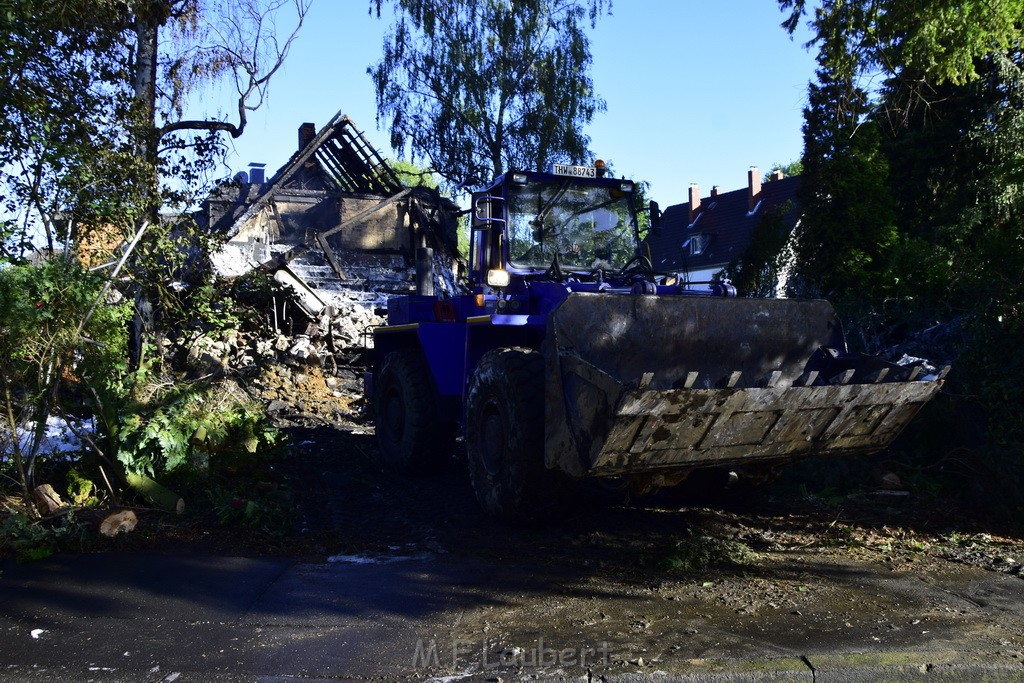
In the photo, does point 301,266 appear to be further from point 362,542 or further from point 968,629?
point 968,629

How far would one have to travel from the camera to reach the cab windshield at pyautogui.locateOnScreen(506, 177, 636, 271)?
7730mm

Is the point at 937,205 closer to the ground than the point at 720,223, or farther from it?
closer to the ground

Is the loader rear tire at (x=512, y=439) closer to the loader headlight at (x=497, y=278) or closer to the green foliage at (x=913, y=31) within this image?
the loader headlight at (x=497, y=278)

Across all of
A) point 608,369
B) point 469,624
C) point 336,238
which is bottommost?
point 469,624

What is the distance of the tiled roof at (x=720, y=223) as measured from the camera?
40.3m

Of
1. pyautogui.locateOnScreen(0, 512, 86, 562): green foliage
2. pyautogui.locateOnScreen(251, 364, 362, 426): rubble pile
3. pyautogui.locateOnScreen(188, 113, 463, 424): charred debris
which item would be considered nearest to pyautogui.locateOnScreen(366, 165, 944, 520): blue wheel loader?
pyautogui.locateOnScreen(0, 512, 86, 562): green foliage

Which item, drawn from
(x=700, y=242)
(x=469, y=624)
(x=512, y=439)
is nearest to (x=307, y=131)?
(x=512, y=439)

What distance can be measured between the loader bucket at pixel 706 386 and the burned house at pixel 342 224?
1409 centimetres

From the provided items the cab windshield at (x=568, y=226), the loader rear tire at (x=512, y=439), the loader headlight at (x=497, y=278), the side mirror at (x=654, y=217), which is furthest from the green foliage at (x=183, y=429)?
the side mirror at (x=654, y=217)

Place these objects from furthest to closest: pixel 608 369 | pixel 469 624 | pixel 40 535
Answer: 1. pixel 40 535
2. pixel 608 369
3. pixel 469 624

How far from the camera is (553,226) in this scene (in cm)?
785

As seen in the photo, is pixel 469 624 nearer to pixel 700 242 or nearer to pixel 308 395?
pixel 308 395

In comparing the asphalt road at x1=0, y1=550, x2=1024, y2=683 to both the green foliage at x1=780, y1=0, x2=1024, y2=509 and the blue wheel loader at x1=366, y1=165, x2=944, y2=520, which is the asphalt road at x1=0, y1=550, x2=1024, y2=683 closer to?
the blue wheel loader at x1=366, y1=165, x2=944, y2=520

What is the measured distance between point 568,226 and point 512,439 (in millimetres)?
2452
